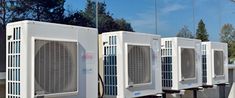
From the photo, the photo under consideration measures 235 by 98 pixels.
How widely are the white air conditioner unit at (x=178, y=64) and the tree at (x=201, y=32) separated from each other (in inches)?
66.7

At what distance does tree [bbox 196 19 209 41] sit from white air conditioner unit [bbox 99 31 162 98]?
9.51ft

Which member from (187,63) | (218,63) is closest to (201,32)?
(218,63)

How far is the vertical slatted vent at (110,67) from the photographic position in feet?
10.8

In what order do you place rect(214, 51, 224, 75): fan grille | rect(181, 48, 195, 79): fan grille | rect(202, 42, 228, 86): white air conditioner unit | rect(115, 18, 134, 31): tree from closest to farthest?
rect(115, 18, 134, 31): tree < rect(181, 48, 195, 79): fan grille < rect(202, 42, 228, 86): white air conditioner unit < rect(214, 51, 224, 75): fan grille

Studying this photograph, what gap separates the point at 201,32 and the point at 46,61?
14.6 feet

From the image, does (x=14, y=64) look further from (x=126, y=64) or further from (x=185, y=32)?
(x=185, y=32)

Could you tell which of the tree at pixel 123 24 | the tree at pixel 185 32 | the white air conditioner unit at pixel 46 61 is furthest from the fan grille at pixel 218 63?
the white air conditioner unit at pixel 46 61

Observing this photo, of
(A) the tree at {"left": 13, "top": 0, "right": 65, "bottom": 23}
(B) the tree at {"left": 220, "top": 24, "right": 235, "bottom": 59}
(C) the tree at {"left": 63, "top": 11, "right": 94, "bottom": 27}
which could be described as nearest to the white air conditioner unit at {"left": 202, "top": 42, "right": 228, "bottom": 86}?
(B) the tree at {"left": 220, "top": 24, "right": 235, "bottom": 59}

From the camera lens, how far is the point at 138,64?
346 cm

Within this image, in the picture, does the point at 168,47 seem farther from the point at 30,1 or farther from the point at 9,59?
the point at 9,59

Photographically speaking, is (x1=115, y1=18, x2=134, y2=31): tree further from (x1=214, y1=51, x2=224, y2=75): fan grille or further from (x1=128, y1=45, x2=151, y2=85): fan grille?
(x1=214, y1=51, x2=224, y2=75): fan grille

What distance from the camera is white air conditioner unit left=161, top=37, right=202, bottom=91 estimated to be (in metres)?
4.30

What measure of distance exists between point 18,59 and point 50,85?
303 mm

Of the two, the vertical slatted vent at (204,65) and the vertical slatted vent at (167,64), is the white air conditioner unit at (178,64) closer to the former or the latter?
the vertical slatted vent at (167,64)
